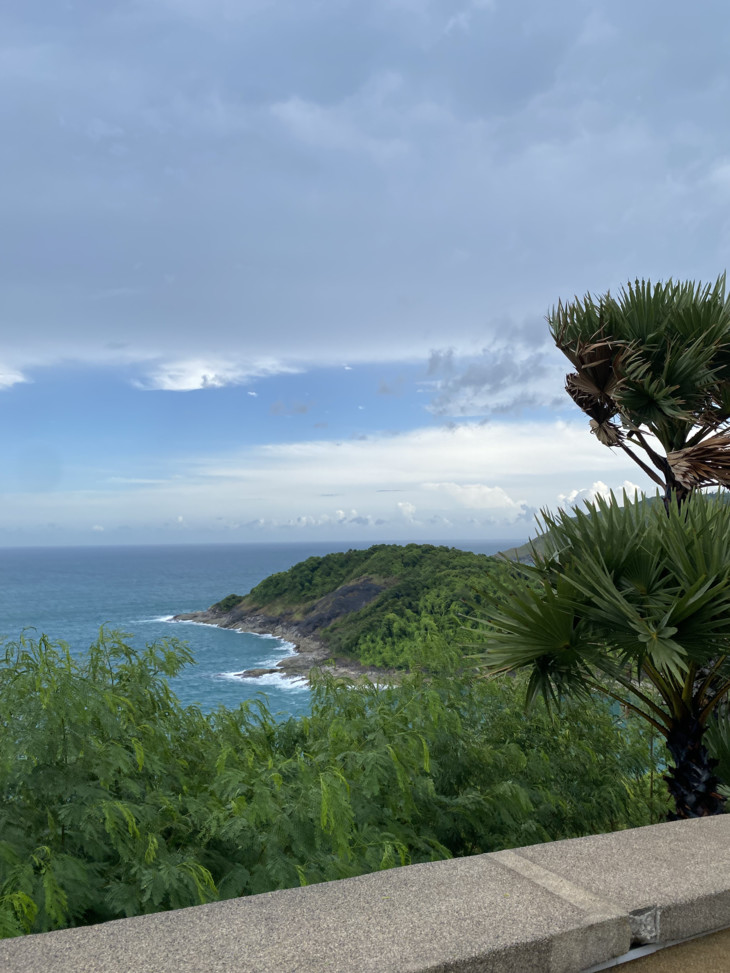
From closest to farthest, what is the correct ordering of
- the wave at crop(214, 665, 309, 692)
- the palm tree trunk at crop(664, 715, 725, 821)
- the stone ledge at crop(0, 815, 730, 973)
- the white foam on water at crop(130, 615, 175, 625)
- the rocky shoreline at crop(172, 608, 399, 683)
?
1. the stone ledge at crop(0, 815, 730, 973)
2. the palm tree trunk at crop(664, 715, 725, 821)
3. the wave at crop(214, 665, 309, 692)
4. the rocky shoreline at crop(172, 608, 399, 683)
5. the white foam on water at crop(130, 615, 175, 625)

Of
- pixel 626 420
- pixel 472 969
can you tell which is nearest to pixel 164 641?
pixel 472 969

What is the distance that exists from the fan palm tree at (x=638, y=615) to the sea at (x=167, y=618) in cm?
229

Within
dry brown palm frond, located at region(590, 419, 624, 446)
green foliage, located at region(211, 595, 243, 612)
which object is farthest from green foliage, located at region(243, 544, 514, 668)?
dry brown palm frond, located at region(590, 419, 624, 446)

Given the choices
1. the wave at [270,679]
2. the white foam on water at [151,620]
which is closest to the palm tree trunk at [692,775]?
the wave at [270,679]

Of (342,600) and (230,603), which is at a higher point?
(342,600)

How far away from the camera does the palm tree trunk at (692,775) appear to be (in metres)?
4.35

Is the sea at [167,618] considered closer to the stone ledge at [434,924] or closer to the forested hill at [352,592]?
the stone ledge at [434,924]

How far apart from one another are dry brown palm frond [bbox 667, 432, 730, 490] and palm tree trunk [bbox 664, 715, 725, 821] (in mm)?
2581

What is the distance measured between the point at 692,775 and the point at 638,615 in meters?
1.23

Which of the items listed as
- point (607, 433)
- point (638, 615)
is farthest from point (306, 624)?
point (638, 615)

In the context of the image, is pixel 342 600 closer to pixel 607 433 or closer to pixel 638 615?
pixel 607 433

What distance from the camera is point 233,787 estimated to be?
149 inches

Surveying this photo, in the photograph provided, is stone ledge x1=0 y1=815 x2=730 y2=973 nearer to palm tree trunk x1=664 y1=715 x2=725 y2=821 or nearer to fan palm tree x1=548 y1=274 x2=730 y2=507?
palm tree trunk x1=664 y1=715 x2=725 y2=821

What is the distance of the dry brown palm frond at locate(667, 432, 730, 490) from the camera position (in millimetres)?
6266
